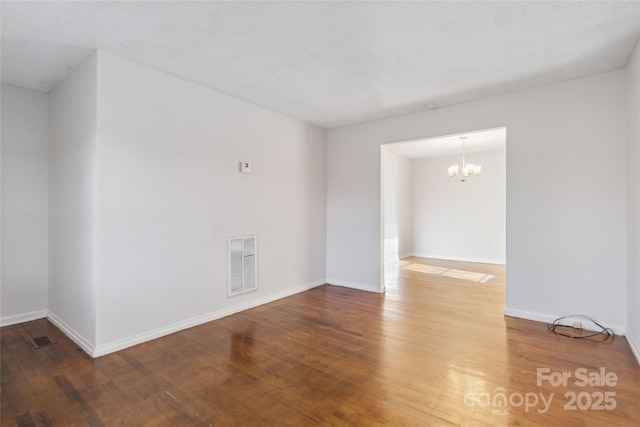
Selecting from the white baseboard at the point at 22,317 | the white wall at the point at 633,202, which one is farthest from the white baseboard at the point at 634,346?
the white baseboard at the point at 22,317

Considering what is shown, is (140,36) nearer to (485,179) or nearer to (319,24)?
(319,24)

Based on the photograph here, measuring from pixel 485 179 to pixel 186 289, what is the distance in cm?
678

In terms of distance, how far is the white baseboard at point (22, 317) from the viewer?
3270mm

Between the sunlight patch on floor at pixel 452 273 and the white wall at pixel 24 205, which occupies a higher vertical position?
the white wall at pixel 24 205

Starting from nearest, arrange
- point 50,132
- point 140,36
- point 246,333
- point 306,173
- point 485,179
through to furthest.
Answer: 1. point 140,36
2. point 246,333
3. point 50,132
4. point 306,173
5. point 485,179

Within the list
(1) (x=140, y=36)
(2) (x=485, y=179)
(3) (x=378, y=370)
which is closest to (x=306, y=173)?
(1) (x=140, y=36)

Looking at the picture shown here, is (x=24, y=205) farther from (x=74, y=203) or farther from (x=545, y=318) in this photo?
(x=545, y=318)

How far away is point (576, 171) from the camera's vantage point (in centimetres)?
315

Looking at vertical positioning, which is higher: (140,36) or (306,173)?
(140,36)

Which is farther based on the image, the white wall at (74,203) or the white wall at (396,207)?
the white wall at (396,207)

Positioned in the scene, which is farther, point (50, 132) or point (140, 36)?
point (50, 132)

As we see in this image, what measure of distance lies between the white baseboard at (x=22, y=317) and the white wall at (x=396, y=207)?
5931mm

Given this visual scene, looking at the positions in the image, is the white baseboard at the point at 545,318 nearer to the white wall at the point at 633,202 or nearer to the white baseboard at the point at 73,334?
the white wall at the point at 633,202

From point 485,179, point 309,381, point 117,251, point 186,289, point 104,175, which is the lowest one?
point 309,381
